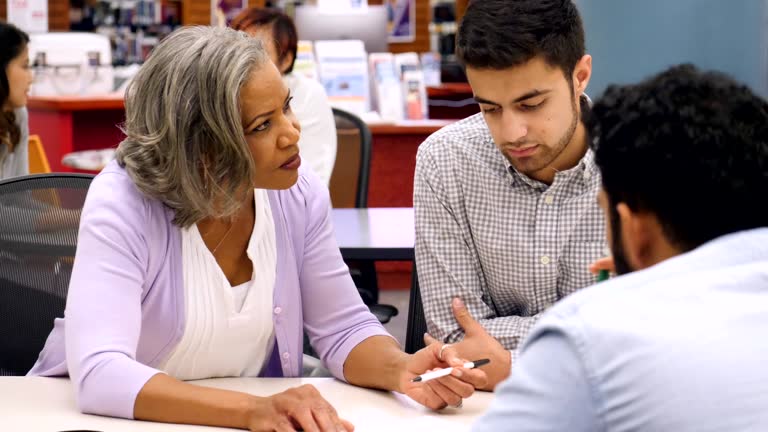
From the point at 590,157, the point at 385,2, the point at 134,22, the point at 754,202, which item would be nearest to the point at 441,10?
the point at 385,2

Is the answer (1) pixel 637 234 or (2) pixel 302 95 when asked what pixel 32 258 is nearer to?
(1) pixel 637 234

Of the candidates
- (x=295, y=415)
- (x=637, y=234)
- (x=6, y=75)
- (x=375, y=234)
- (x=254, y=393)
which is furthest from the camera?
(x=6, y=75)

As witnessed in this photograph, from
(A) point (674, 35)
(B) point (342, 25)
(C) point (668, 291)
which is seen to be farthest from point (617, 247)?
(B) point (342, 25)

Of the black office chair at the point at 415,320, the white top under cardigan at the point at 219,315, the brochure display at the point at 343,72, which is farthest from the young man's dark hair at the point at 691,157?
the brochure display at the point at 343,72

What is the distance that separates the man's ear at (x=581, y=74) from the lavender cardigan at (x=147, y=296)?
525 millimetres

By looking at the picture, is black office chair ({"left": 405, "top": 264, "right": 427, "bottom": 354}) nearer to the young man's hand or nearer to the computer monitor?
the young man's hand

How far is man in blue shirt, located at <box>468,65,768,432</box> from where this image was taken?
0.91 meters

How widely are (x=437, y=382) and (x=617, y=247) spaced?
0.60 m

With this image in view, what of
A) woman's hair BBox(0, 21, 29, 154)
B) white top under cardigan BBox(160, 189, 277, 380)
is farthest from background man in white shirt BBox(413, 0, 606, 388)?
woman's hair BBox(0, 21, 29, 154)

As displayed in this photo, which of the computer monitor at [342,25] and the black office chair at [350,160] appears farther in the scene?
the computer monitor at [342,25]

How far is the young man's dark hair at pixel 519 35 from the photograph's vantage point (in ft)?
6.09

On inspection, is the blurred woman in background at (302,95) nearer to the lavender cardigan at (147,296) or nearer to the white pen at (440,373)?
the lavender cardigan at (147,296)

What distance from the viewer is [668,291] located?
945 mm

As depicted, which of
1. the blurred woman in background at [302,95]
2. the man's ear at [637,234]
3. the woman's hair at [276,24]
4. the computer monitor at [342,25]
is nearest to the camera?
the man's ear at [637,234]
